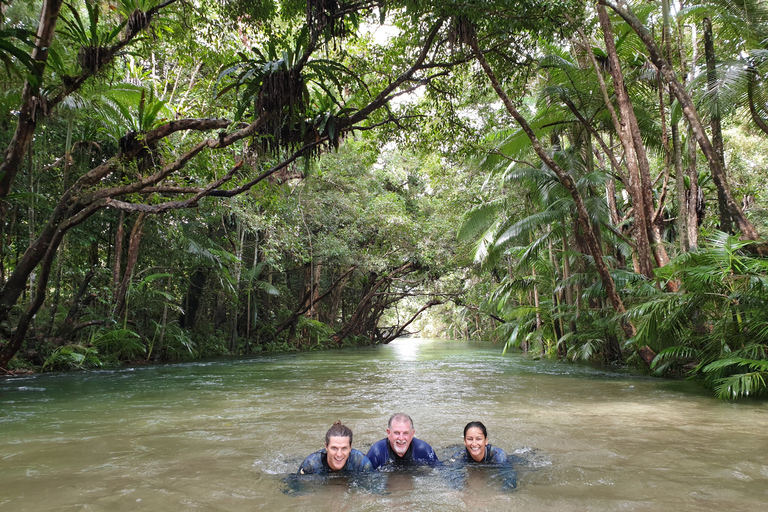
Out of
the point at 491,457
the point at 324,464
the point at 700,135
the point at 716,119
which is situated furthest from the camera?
the point at 716,119

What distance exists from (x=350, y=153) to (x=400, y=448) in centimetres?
1843

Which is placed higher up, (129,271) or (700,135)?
(700,135)

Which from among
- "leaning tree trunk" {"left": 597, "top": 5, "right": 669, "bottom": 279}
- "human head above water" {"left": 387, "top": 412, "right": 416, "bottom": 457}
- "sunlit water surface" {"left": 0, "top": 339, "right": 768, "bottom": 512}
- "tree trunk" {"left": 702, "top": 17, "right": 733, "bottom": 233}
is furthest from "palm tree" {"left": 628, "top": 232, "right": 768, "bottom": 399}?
"human head above water" {"left": 387, "top": 412, "right": 416, "bottom": 457}

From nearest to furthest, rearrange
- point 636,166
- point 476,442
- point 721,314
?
point 476,442 → point 721,314 → point 636,166

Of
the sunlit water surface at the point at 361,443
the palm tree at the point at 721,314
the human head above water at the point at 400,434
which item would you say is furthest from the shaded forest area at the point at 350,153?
the human head above water at the point at 400,434

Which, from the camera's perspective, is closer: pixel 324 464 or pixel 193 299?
pixel 324 464

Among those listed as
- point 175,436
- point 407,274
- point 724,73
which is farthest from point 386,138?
point 407,274

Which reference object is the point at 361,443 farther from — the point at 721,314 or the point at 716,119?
the point at 716,119

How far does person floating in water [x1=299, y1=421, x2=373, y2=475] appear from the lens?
170 inches

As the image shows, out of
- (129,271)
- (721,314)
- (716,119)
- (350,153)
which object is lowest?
(721,314)

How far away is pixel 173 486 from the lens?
13.1 feet

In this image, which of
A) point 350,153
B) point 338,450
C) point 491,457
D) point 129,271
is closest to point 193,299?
point 129,271

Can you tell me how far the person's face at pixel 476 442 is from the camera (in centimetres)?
468

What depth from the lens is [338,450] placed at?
4320 millimetres
